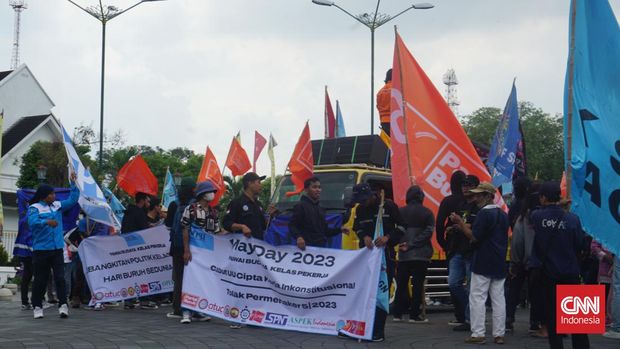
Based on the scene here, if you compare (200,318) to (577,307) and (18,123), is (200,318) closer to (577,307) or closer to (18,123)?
(577,307)

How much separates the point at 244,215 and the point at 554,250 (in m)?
4.19

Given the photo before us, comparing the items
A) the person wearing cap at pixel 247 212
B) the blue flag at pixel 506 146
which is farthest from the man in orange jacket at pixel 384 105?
the person wearing cap at pixel 247 212

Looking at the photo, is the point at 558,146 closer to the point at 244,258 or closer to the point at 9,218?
the point at 9,218

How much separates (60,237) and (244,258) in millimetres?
2969

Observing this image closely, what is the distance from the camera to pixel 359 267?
9.67 metres

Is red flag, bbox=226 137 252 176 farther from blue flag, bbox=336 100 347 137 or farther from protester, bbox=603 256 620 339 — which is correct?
protester, bbox=603 256 620 339

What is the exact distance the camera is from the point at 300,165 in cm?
1395

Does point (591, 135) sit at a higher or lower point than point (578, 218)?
higher

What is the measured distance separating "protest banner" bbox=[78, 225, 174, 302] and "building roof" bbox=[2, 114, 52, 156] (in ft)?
131

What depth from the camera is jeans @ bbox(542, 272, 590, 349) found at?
796 cm

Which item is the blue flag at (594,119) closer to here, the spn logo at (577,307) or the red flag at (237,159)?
the spn logo at (577,307)

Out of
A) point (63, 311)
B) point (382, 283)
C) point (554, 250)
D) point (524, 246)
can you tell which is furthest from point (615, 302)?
point (63, 311)

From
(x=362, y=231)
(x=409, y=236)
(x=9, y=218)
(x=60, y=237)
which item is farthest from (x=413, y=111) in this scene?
(x=9, y=218)

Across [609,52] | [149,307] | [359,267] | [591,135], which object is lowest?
[149,307]
